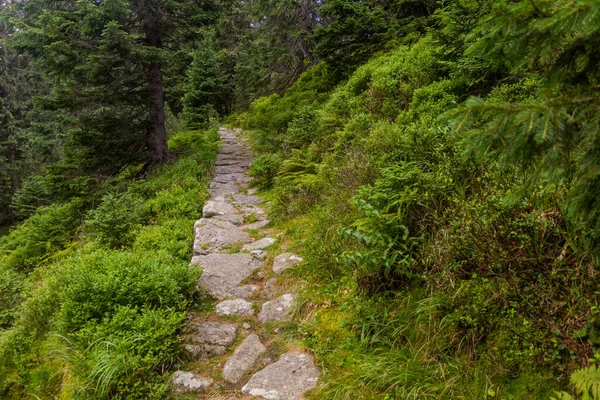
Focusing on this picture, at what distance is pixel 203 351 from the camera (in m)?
3.66

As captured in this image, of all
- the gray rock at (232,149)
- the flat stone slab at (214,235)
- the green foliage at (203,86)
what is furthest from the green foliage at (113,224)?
the green foliage at (203,86)

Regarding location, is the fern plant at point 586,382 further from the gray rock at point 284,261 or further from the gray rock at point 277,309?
the gray rock at point 284,261

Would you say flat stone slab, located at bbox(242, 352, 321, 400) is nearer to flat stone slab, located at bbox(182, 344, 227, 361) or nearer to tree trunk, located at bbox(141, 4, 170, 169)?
flat stone slab, located at bbox(182, 344, 227, 361)

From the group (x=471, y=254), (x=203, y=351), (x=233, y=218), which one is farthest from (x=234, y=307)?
(x=233, y=218)

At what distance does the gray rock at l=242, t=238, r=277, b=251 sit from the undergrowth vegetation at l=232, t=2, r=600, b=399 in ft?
2.61

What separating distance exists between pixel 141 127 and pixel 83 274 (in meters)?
7.52

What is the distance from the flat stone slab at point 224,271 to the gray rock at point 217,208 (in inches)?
75.2

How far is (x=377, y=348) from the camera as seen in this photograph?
309 centimetres

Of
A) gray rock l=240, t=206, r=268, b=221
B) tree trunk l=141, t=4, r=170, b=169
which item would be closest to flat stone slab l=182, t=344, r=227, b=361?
gray rock l=240, t=206, r=268, b=221

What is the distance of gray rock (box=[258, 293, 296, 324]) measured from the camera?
4.14m

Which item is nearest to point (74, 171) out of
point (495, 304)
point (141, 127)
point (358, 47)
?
point (141, 127)

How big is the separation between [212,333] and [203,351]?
28 centimetres

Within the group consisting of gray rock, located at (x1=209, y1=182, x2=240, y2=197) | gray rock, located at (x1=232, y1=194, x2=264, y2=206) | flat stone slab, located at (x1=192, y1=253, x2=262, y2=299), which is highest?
gray rock, located at (x1=209, y1=182, x2=240, y2=197)

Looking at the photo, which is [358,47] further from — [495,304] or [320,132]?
[495,304]
